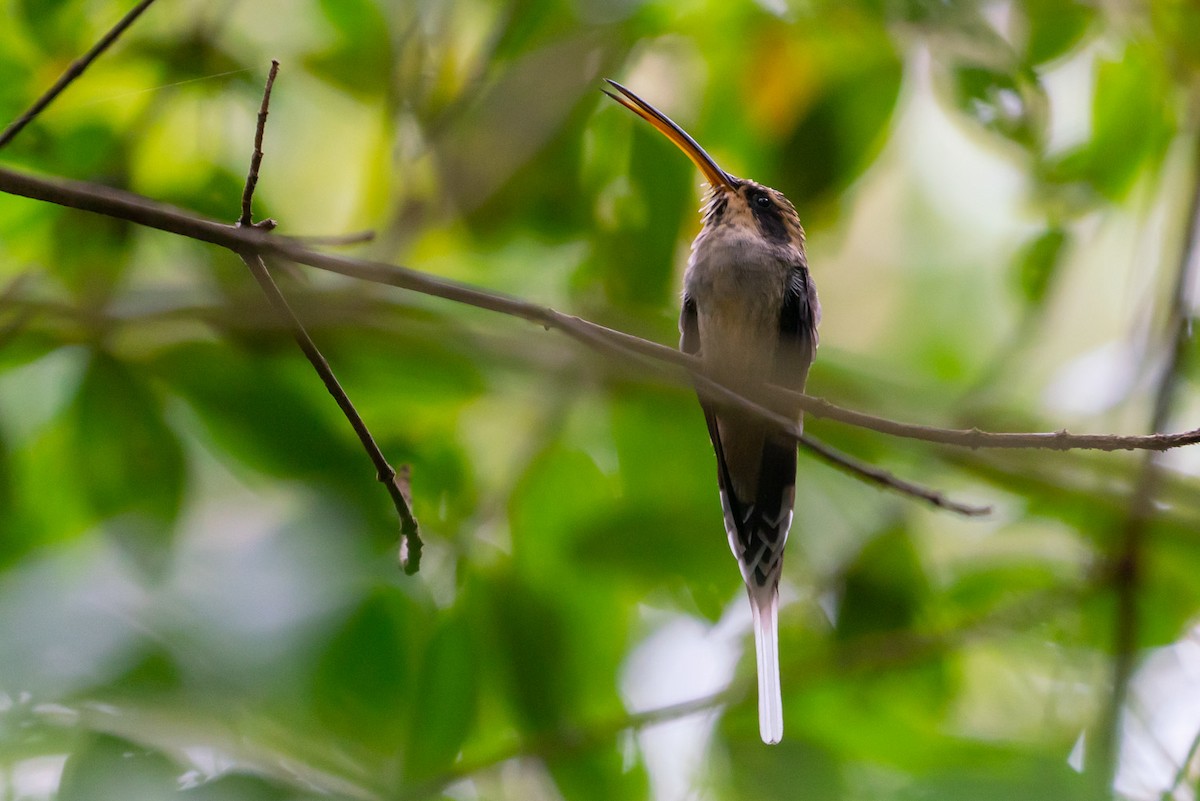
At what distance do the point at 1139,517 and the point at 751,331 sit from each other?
54.5 inches

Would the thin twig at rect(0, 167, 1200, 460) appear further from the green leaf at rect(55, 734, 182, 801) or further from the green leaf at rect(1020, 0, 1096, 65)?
the green leaf at rect(1020, 0, 1096, 65)

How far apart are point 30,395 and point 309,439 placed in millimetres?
899

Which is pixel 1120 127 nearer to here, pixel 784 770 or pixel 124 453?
pixel 784 770

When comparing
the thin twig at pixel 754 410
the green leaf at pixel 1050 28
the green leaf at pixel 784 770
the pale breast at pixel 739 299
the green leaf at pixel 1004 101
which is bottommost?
the green leaf at pixel 784 770

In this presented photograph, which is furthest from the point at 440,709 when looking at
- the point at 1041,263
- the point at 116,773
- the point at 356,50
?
the point at 1041,263

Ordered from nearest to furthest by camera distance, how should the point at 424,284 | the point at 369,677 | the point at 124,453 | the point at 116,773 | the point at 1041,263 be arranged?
1. the point at 424,284
2. the point at 116,773
3. the point at 369,677
4. the point at 124,453
5. the point at 1041,263

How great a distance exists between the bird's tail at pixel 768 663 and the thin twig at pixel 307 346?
1.08 m

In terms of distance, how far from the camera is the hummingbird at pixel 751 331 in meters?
3.46

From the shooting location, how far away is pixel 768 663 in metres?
3.07

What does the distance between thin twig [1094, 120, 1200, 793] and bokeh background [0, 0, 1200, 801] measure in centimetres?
3

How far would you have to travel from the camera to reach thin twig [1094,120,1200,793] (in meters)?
3.46

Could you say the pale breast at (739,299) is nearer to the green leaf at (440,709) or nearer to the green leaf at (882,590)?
the green leaf at (882,590)

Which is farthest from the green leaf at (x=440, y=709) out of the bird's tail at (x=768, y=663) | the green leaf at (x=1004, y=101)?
A: the green leaf at (x=1004, y=101)

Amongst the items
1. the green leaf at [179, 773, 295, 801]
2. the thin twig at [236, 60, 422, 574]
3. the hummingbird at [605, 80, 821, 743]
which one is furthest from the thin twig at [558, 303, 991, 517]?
the green leaf at [179, 773, 295, 801]
